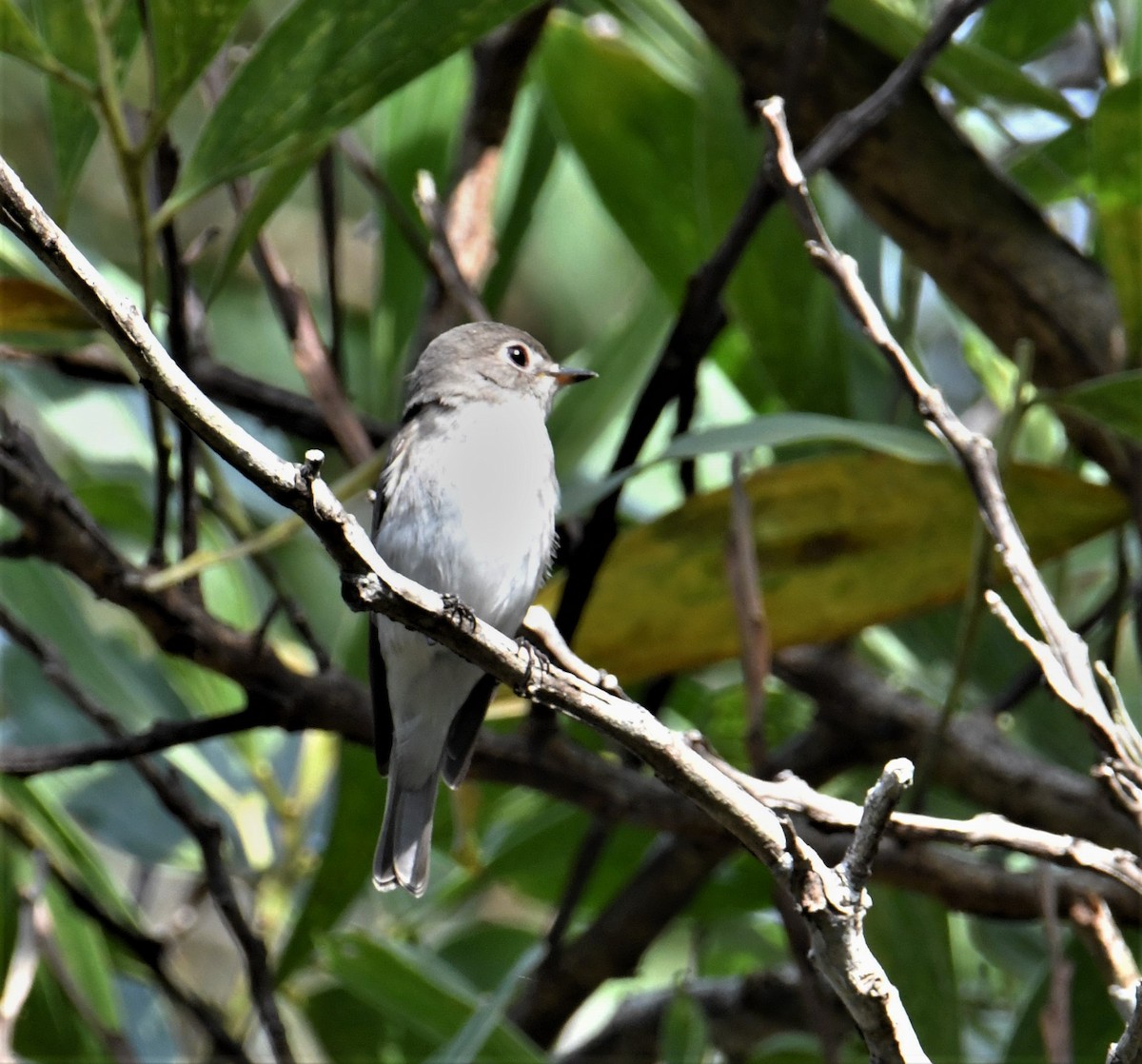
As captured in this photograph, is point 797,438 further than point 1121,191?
No

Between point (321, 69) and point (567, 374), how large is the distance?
1.14 metres

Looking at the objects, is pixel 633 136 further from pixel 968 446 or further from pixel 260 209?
pixel 968 446

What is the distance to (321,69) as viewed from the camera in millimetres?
2455

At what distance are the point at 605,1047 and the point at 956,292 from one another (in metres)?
1.90

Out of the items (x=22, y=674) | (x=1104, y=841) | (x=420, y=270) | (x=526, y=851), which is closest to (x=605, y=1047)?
(x=526, y=851)

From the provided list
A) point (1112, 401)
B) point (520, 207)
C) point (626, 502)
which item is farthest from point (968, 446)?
point (520, 207)

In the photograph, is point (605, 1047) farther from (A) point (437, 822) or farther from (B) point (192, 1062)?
(B) point (192, 1062)

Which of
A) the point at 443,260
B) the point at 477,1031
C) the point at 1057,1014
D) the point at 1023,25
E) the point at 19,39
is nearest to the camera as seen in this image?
the point at 1057,1014

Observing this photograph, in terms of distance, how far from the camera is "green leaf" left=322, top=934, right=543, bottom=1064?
2.72m

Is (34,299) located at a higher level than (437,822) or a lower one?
higher

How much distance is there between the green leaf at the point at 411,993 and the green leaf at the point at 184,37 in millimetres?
1495

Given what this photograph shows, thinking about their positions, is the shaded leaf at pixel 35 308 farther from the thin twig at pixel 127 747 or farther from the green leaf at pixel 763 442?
the green leaf at pixel 763 442

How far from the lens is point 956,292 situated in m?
3.05

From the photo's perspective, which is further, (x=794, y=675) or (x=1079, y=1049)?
(x=794, y=675)
